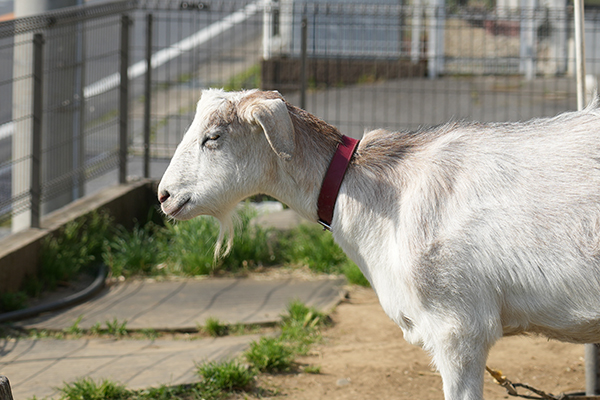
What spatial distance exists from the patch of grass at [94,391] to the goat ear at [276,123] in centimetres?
204

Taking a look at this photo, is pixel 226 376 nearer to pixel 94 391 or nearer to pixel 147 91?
pixel 94 391

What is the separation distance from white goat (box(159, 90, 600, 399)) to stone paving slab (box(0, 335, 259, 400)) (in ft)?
6.03

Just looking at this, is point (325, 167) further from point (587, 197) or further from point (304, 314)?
point (304, 314)

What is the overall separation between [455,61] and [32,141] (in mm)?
8510

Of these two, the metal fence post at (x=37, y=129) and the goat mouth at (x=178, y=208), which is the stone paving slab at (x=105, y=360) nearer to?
the metal fence post at (x=37, y=129)

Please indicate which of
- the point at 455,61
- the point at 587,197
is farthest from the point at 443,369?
the point at 455,61

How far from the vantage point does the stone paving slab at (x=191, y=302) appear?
5742 mm

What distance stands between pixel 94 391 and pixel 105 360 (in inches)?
31.2

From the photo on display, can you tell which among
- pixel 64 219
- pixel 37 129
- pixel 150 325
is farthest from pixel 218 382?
pixel 37 129

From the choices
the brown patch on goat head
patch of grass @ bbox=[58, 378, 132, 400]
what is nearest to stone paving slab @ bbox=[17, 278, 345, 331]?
patch of grass @ bbox=[58, 378, 132, 400]

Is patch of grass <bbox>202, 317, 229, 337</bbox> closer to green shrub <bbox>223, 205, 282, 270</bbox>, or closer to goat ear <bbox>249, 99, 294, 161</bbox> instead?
green shrub <bbox>223, 205, 282, 270</bbox>

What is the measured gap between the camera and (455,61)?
42.1ft

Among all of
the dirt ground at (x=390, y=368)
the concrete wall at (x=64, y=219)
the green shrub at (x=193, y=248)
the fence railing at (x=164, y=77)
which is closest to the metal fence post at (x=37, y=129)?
the fence railing at (x=164, y=77)

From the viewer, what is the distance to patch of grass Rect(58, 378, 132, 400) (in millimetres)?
4117
